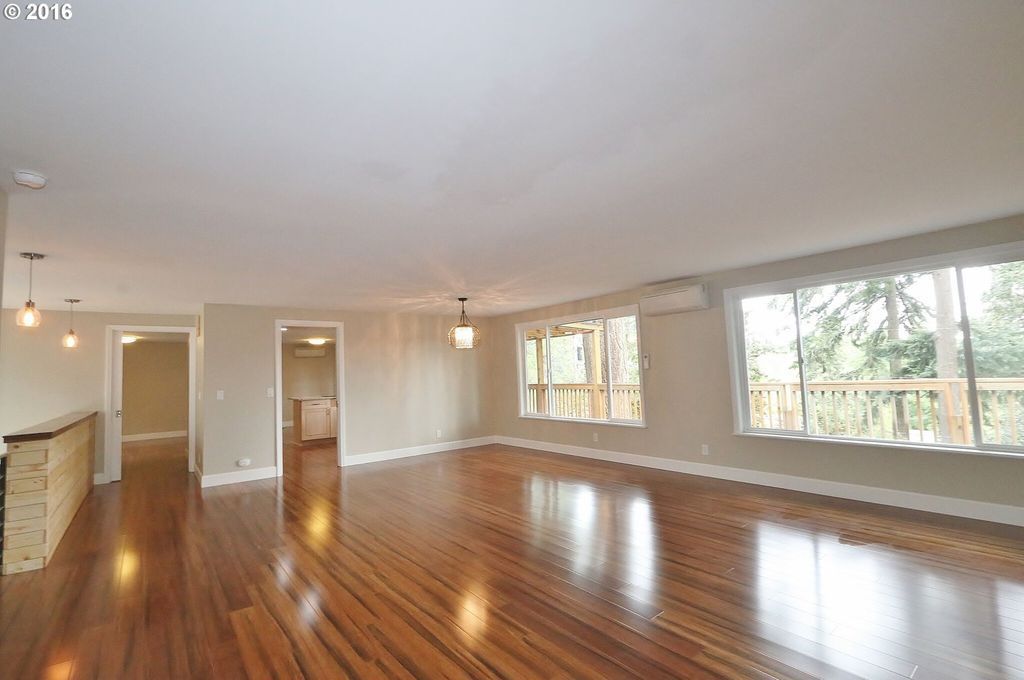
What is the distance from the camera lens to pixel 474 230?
3.46m

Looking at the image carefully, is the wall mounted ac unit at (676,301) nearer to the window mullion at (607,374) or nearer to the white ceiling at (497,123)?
the window mullion at (607,374)

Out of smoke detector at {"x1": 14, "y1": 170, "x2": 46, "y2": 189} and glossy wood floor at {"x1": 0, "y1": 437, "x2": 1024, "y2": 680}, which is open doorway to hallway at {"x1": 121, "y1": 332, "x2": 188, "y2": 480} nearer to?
glossy wood floor at {"x1": 0, "y1": 437, "x2": 1024, "y2": 680}

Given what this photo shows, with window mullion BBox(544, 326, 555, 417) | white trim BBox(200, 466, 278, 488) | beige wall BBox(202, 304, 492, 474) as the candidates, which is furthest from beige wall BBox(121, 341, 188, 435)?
window mullion BBox(544, 326, 555, 417)

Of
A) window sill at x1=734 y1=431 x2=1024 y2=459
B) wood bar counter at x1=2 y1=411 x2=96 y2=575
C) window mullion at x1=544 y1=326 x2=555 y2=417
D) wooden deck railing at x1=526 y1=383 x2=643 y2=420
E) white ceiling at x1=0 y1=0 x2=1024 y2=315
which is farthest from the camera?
window mullion at x1=544 y1=326 x2=555 y2=417

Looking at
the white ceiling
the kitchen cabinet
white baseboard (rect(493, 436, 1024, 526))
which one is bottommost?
white baseboard (rect(493, 436, 1024, 526))

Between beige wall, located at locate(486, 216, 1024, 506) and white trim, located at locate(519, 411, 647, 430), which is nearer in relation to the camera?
beige wall, located at locate(486, 216, 1024, 506)

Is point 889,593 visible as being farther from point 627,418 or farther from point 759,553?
point 627,418

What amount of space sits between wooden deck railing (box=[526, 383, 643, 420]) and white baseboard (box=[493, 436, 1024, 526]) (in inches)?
23.2

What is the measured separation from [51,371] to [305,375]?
6.06 metres

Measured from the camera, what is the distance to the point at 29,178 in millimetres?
2285

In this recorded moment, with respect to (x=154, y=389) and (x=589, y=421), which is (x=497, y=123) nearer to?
(x=589, y=421)

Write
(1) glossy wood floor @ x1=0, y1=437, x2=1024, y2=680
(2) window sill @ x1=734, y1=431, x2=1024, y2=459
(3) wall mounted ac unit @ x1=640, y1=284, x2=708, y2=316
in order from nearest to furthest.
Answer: (1) glossy wood floor @ x1=0, y1=437, x2=1024, y2=680
(2) window sill @ x1=734, y1=431, x2=1024, y2=459
(3) wall mounted ac unit @ x1=640, y1=284, x2=708, y2=316

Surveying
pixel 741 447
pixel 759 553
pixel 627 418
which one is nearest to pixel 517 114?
pixel 759 553

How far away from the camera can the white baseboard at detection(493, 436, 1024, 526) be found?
3.67m
